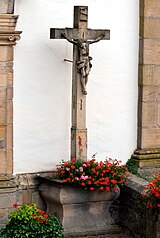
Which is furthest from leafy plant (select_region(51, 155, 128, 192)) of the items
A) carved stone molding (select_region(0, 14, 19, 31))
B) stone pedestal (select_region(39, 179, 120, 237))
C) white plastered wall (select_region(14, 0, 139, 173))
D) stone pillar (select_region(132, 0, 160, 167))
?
carved stone molding (select_region(0, 14, 19, 31))

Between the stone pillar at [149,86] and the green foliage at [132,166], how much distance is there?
0.24 ft

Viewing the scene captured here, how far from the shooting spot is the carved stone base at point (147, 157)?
34.4ft

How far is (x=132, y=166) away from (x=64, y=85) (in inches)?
61.0

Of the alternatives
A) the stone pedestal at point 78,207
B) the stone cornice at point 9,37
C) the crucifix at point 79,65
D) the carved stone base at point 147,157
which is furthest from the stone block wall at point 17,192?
the stone cornice at point 9,37

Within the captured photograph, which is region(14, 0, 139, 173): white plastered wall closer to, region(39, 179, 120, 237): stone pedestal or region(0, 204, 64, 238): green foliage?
region(39, 179, 120, 237): stone pedestal

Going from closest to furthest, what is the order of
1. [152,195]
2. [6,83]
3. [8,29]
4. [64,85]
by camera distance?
[152,195], [8,29], [6,83], [64,85]

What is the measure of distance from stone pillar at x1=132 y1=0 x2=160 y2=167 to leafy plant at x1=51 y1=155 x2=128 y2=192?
85 cm

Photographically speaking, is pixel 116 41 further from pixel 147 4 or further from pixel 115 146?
pixel 115 146

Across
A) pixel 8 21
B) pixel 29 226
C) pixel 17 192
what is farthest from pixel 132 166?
pixel 8 21

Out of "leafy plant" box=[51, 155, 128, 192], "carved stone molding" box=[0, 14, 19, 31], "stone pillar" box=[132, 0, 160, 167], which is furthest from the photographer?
"stone pillar" box=[132, 0, 160, 167]

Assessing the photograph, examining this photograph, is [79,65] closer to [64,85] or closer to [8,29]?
[64,85]

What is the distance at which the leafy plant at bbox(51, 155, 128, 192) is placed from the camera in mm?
9469

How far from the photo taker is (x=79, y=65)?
961 centimetres

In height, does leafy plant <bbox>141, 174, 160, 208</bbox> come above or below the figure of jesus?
below
